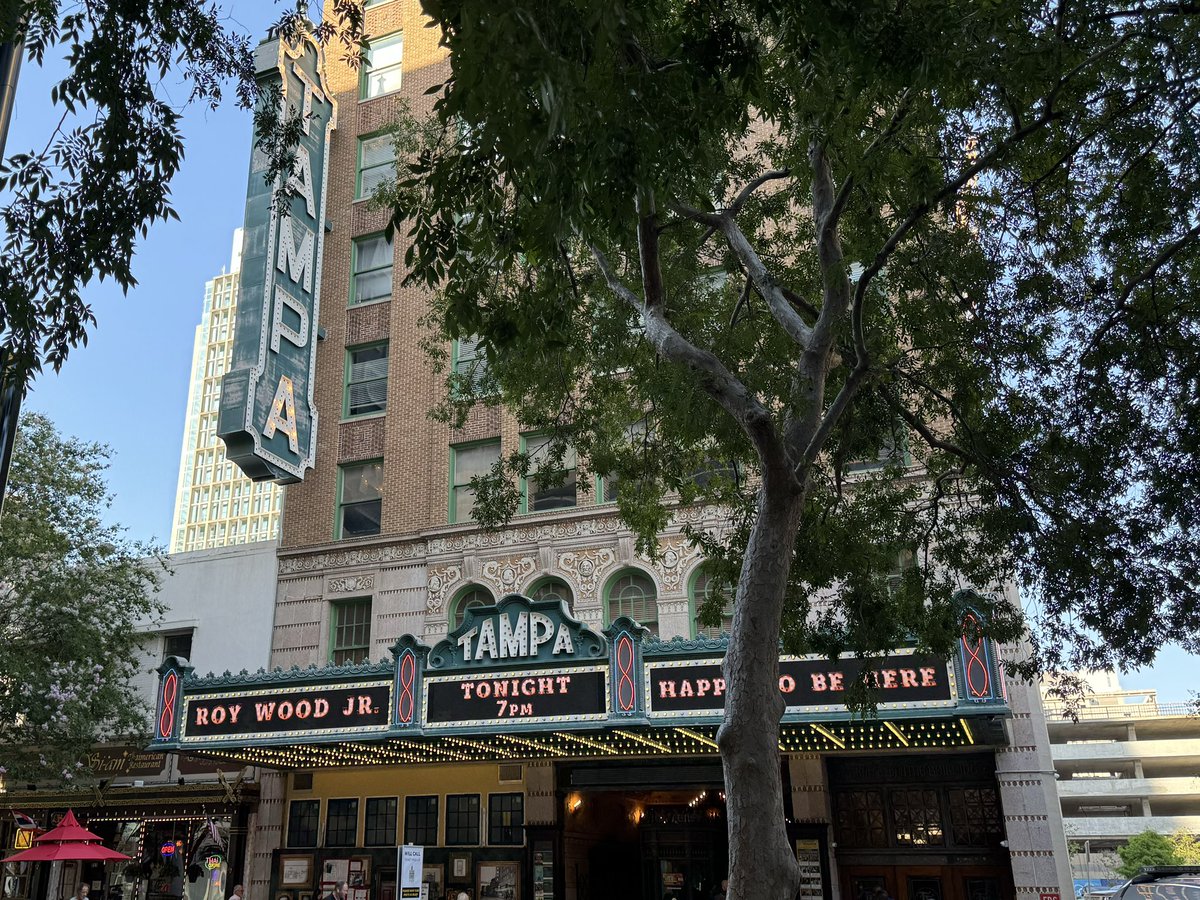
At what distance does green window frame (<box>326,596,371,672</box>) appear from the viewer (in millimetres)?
25578

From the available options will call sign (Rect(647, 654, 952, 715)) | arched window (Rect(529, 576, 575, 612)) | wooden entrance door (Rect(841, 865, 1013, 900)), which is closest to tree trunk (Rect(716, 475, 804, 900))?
will call sign (Rect(647, 654, 952, 715))

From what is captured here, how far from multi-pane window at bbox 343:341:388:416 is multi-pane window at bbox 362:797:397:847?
9.71 metres

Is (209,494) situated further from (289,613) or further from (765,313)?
(765,313)

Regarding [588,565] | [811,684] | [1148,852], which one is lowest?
[1148,852]

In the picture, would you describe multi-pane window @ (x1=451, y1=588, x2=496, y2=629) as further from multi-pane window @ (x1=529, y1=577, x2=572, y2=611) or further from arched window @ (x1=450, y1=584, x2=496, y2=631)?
multi-pane window @ (x1=529, y1=577, x2=572, y2=611)

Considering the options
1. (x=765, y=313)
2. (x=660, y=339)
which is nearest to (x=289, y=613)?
(x=765, y=313)

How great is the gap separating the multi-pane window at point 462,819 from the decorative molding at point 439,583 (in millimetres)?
4257

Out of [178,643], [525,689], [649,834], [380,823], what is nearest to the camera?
[525,689]

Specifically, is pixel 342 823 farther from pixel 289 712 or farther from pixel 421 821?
pixel 289 712

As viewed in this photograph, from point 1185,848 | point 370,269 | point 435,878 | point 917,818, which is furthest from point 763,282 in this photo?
point 1185,848

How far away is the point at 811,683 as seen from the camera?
685 inches

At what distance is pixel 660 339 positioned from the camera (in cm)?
1109

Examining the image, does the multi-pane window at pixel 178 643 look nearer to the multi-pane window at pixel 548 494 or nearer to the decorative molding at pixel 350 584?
the decorative molding at pixel 350 584

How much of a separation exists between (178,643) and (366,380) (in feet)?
27.6
